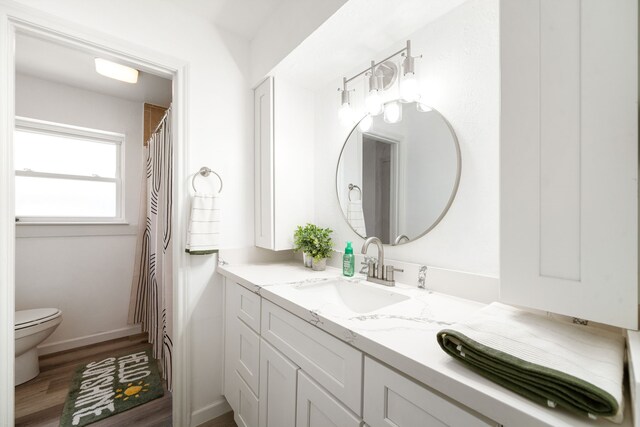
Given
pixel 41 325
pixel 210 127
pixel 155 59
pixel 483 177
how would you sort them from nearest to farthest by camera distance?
pixel 483 177 < pixel 155 59 < pixel 210 127 < pixel 41 325

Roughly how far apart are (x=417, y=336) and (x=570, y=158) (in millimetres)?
538

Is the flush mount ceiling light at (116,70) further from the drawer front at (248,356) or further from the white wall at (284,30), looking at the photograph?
the drawer front at (248,356)

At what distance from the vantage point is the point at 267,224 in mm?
1672

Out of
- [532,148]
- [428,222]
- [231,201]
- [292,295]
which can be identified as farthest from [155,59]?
[532,148]

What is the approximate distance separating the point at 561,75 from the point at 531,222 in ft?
1.06

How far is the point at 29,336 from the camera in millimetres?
1807

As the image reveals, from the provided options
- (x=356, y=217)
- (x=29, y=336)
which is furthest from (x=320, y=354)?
(x=29, y=336)

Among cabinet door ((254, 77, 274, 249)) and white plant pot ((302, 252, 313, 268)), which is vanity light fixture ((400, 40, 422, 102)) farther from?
white plant pot ((302, 252, 313, 268))

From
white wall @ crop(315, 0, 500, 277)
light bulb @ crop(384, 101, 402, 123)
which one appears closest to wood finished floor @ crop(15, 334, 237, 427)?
white wall @ crop(315, 0, 500, 277)

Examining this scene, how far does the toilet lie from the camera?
5.84 feet

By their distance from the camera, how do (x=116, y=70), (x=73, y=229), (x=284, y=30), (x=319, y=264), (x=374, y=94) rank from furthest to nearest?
(x=73, y=229)
(x=116, y=70)
(x=319, y=264)
(x=284, y=30)
(x=374, y=94)

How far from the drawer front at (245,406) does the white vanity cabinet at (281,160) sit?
74 cm

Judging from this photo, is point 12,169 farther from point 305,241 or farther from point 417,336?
point 417,336

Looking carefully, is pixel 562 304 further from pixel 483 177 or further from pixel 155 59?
pixel 155 59
